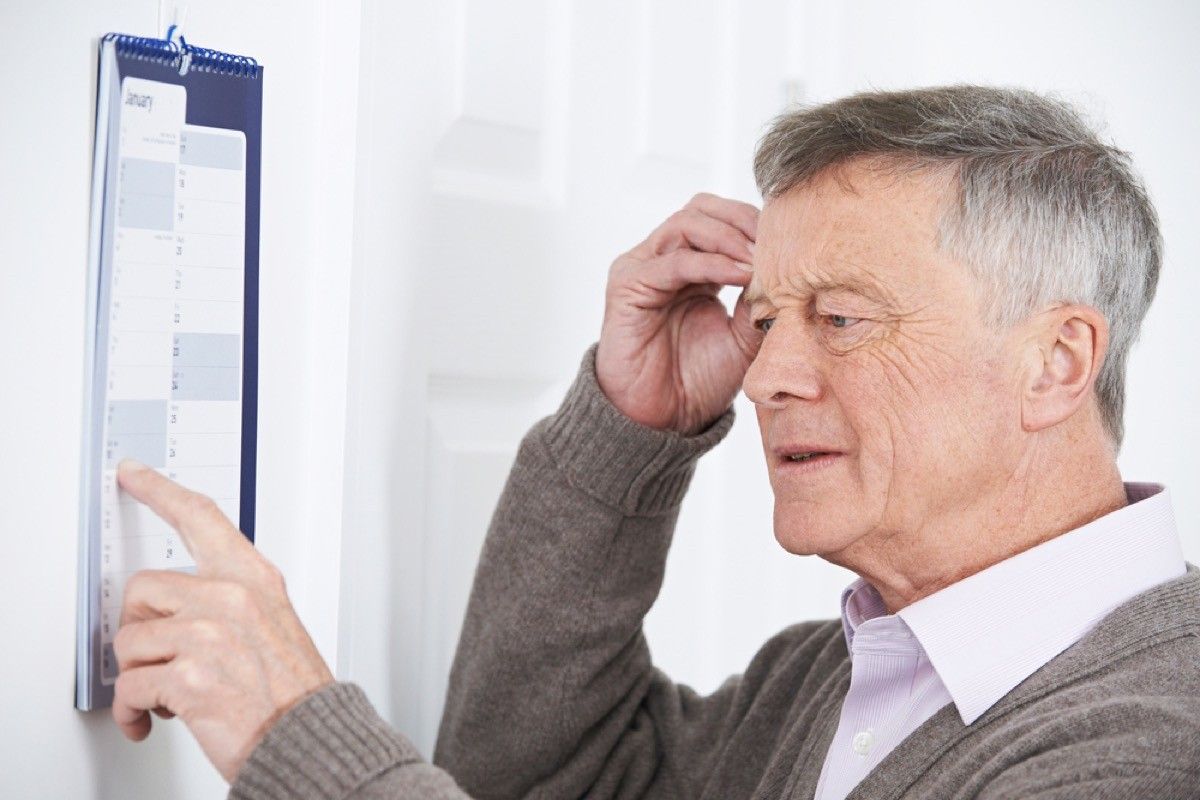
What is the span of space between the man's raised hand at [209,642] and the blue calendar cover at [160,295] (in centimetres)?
3

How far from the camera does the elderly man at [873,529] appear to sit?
83cm

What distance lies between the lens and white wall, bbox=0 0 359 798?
81cm

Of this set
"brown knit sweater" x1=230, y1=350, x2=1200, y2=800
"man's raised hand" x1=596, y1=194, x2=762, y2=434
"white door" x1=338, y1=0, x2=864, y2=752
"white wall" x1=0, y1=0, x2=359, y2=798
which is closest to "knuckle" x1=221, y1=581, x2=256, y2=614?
"white wall" x1=0, y1=0, x2=359, y2=798

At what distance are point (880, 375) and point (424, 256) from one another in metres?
0.51

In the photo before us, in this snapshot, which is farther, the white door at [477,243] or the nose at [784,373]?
the white door at [477,243]

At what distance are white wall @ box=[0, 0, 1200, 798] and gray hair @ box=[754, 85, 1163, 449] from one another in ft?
1.28

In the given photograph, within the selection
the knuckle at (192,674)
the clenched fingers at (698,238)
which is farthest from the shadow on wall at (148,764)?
the clenched fingers at (698,238)

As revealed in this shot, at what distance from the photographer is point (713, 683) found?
1.69m

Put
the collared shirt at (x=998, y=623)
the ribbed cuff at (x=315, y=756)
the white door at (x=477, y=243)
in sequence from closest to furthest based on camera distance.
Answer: the ribbed cuff at (x=315, y=756), the collared shirt at (x=998, y=623), the white door at (x=477, y=243)

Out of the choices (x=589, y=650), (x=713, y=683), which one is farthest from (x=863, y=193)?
(x=713, y=683)

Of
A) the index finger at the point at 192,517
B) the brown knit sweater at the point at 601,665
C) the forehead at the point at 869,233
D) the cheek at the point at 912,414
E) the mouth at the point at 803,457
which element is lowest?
the brown knit sweater at the point at 601,665

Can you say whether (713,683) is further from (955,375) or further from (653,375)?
(955,375)

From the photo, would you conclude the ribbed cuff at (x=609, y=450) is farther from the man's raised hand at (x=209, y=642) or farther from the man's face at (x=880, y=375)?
the man's raised hand at (x=209, y=642)

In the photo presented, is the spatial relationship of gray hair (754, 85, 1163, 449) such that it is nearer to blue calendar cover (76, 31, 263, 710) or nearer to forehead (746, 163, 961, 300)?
forehead (746, 163, 961, 300)
